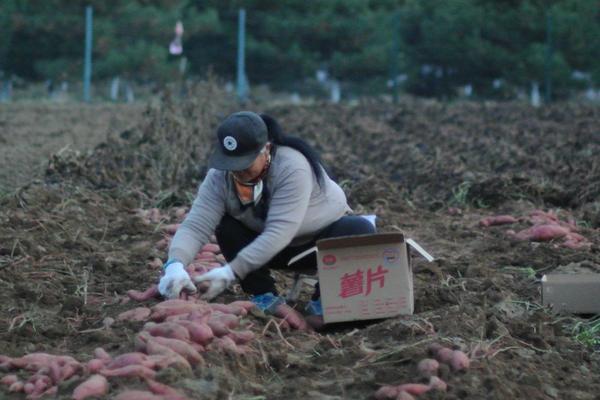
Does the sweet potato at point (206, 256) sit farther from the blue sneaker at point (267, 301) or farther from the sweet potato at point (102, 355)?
the sweet potato at point (102, 355)

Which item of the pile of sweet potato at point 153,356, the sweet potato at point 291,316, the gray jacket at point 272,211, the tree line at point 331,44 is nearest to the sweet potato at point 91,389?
the pile of sweet potato at point 153,356

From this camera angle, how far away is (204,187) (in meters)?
5.06

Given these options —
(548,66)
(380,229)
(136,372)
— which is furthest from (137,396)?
(548,66)

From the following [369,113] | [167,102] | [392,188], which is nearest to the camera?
[392,188]

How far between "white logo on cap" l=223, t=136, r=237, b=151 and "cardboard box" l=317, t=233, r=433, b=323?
1.91 feet

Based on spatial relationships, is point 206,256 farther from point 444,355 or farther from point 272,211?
point 444,355

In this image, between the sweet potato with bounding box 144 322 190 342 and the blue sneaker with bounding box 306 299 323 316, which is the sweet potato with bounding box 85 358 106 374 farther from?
the blue sneaker with bounding box 306 299 323 316

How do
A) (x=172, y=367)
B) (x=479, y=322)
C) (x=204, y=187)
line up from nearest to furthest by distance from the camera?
(x=172, y=367) → (x=479, y=322) → (x=204, y=187)

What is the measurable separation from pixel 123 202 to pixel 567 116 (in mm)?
11440

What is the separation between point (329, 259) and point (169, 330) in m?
0.98

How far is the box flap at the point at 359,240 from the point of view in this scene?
15.5 feet

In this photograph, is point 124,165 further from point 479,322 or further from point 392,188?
point 479,322

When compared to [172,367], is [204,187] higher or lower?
higher

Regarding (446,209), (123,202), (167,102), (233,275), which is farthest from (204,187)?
(167,102)
